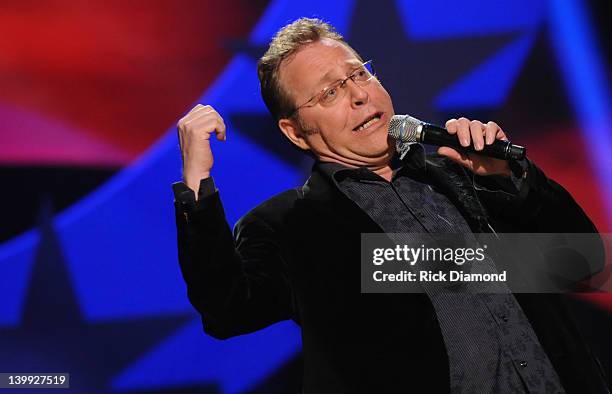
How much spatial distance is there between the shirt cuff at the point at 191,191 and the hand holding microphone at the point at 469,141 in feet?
1.43

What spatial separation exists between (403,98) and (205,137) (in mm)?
1090

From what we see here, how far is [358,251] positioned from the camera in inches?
60.6

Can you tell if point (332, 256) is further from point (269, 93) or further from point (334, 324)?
point (269, 93)

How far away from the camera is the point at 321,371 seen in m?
1.48

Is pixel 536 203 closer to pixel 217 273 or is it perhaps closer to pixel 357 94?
pixel 357 94

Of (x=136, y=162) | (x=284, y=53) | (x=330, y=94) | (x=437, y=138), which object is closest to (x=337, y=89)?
(x=330, y=94)

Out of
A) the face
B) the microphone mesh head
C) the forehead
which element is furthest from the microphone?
the forehead

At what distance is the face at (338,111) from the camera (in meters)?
1.73

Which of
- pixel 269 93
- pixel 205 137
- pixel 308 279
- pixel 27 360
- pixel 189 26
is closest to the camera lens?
pixel 205 137

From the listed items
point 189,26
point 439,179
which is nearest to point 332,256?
point 439,179

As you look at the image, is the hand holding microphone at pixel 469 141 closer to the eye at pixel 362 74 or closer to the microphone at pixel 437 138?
the microphone at pixel 437 138

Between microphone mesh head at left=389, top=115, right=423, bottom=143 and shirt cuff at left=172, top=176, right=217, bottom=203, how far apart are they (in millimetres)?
428

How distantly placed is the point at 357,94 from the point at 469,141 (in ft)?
1.41

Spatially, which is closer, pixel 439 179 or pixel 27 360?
pixel 439 179
